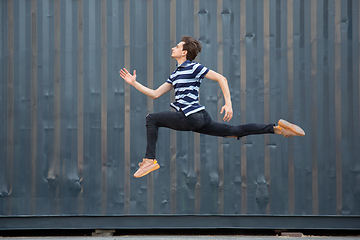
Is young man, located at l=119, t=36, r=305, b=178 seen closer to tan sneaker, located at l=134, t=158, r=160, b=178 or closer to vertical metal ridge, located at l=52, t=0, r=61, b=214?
tan sneaker, located at l=134, t=158, r=160, b=178

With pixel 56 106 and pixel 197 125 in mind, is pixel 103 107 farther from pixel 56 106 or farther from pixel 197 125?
pixel 197 125

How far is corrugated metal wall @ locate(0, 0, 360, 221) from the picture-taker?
211 inches

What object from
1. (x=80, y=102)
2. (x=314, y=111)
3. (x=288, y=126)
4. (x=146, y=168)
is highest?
(x=80, y=102)

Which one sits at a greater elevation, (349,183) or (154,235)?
(349,183)

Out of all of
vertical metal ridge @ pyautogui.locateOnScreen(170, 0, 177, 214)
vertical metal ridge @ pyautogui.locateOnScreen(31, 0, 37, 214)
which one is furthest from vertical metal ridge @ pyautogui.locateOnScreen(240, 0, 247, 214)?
vertical metal ridge @ pyautogui.locateOnScreen(31, 0, 37, 214)

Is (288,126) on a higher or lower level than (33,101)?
lower

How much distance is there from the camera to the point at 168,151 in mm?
5375

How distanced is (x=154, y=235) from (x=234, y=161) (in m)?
1.88

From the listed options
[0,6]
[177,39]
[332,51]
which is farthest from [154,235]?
[0,6]

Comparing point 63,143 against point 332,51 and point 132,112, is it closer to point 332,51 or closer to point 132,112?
point 132,112

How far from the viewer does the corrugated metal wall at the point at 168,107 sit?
211 inches

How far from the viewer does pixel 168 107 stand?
5363mm

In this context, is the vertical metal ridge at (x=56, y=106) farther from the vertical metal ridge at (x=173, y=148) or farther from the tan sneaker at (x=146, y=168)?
the tan sneaker at (x=146, y=168)

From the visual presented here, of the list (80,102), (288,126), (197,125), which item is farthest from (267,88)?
(80,102)
